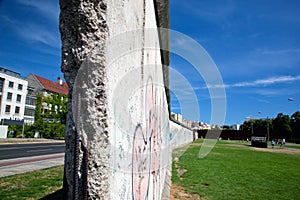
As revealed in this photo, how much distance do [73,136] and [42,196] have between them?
4.45 meters

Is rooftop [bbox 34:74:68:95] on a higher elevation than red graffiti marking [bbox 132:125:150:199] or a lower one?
higher

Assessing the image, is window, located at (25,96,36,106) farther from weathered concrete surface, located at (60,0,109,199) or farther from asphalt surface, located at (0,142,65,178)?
weathered concrete surface, located at (60,0,109,199)

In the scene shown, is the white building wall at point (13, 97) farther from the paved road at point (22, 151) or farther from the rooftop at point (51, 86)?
the paved road at point (22, 151)

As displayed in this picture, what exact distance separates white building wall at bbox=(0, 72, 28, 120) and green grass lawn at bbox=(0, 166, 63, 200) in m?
40.9

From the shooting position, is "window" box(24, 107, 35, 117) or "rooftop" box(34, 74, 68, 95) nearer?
"window" box(24, 107, 35, 117)

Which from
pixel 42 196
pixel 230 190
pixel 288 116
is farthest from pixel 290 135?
pixel 42 196

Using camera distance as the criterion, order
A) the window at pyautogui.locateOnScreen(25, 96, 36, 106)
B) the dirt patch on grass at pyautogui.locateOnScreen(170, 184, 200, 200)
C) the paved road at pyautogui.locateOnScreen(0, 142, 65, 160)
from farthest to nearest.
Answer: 1. the window at pyautogui.locateOnScreen(25, 96, 36, 106)
2. the paved road at pyautogui.locateOnScreen(0, 142, 65, 160)
3. the dirt patch on grass at pyautogui.locateOnScreen(170, 184, 200, 200)

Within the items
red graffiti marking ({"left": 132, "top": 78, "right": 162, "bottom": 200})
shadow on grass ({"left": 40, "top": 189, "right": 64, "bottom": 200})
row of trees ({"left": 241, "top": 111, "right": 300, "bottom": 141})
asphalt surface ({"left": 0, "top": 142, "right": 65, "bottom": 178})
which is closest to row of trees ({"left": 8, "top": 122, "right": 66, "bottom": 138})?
asphalt surface ({"left": 0, "top": 142, "right": 65, "bottom": 178})

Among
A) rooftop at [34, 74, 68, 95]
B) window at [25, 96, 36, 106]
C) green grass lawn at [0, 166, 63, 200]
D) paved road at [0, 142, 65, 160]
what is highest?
rooftop at [34, 74, 68, 95]

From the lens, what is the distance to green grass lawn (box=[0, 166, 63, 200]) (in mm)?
4489

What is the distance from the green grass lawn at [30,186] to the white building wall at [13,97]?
40910mm

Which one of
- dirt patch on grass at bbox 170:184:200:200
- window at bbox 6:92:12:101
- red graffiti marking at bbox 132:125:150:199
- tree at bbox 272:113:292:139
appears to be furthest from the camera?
tree at bbox 272:113:292:139

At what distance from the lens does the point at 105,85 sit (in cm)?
108

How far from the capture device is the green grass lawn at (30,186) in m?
4.49
